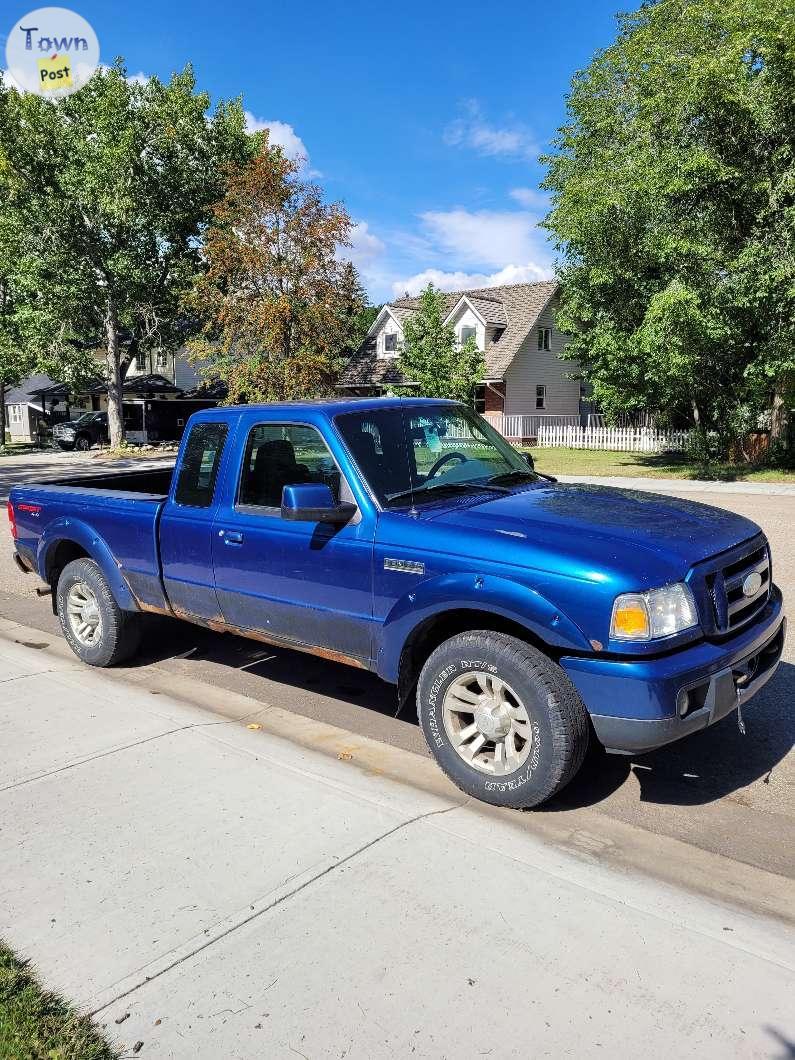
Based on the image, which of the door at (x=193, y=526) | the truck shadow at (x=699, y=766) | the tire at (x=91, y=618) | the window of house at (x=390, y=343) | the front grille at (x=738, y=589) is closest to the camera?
the front grille at (x=738, y=589)

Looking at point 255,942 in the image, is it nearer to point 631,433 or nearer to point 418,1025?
point 418,1025

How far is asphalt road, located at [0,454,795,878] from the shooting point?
3.60 metres

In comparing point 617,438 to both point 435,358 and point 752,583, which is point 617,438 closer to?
point 435,358

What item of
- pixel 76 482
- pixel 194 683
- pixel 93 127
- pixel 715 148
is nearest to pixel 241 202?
pixel 93 127

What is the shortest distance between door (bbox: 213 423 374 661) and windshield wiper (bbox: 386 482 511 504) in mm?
267

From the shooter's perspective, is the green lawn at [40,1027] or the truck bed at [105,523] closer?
the green lawn at [40,1027]

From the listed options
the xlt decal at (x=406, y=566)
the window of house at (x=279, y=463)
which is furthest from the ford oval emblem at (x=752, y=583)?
the window of house at (x=279, y=463)

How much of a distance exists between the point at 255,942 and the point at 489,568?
5.69ft

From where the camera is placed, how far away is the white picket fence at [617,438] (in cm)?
3088

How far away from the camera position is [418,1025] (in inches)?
93.0

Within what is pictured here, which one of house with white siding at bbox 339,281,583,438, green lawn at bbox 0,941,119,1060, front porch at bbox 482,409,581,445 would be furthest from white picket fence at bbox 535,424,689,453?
green lawn at bbox 0,941,119,1060

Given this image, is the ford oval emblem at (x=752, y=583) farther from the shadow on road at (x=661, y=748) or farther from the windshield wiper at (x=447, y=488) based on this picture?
the windshield wiper at (x=447, y=488)

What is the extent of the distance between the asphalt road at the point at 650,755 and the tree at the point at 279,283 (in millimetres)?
22903

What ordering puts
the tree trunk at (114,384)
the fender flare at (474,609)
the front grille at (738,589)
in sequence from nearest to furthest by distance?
the fender flare at (474,609), the front grille at (738,589), the tree trunk at (114,384)
